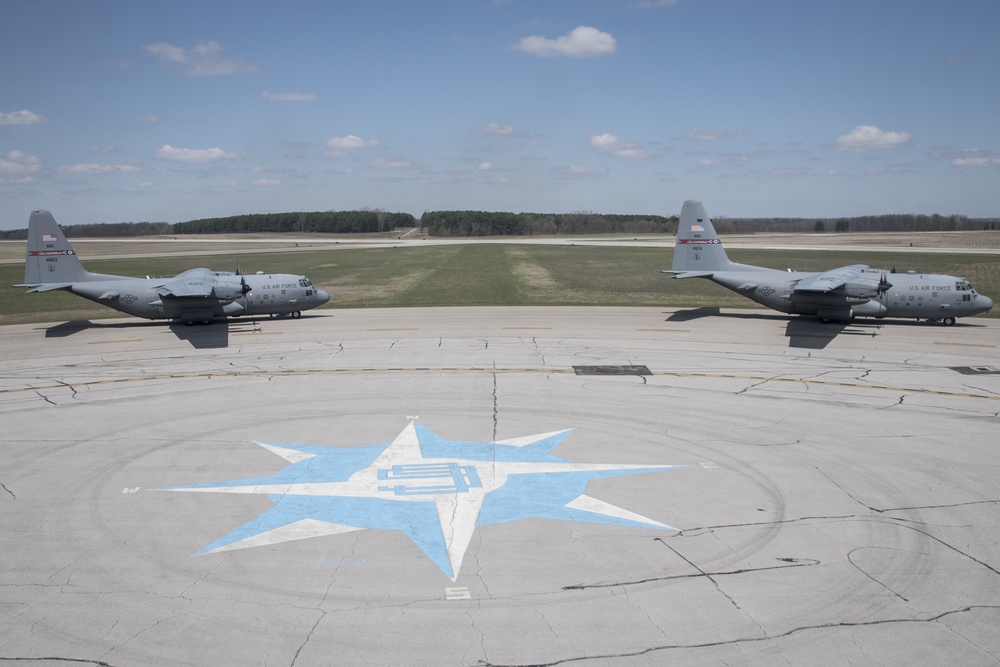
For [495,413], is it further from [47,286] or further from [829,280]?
[47,286]

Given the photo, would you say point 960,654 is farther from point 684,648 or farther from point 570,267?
point 570,267

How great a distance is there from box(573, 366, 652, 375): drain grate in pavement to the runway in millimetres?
381

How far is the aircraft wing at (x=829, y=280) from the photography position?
128 feet

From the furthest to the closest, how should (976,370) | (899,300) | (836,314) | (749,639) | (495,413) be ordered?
(836,314) < (899,300) < (976,370) < (495,413) < (749,639)

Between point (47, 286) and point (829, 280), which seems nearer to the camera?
point (829, 280)

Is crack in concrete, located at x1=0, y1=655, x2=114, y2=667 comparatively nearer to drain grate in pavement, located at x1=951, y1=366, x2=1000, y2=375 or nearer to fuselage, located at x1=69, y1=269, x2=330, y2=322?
fuselage, located at x1=69, y1=269, x2=330, y2=322

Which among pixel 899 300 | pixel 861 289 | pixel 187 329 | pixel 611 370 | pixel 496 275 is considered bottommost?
pixel 611 370

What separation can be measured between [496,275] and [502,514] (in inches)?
2624

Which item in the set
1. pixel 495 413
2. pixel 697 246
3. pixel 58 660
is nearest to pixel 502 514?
pixel 495 413

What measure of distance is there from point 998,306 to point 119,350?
6138 centimetres

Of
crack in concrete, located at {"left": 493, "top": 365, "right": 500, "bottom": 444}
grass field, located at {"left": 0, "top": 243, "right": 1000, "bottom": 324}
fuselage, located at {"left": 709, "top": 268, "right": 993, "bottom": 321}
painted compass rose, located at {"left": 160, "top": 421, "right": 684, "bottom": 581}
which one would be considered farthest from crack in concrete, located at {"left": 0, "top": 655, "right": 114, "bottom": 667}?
grass field, located at {"left": 0, "top": 243, "right": 1000, "bottom": 324}

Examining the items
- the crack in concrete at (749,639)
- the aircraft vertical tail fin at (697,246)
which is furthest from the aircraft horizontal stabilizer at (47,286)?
the crack in concrete at (749,639)

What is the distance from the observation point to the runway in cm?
1177

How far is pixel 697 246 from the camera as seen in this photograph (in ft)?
158
